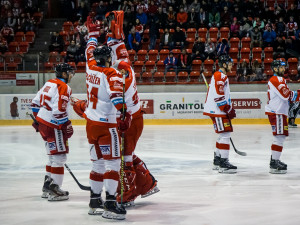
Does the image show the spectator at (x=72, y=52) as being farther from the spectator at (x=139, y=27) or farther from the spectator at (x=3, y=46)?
the spectator at (x=3, y=46)

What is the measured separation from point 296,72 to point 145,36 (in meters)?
5.50

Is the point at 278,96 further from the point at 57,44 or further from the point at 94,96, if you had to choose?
the point at 57,44

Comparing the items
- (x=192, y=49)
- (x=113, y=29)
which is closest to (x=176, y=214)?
(x=113, y=29)

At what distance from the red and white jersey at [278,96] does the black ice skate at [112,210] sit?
345 cm

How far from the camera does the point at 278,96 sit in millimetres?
7430

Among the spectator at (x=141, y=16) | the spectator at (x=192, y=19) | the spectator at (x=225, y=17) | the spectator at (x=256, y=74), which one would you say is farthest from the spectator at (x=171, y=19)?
the spectator at (x=256, y=74)

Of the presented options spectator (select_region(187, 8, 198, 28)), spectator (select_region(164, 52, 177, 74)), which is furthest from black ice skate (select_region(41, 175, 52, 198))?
spectator (select_region(187, 8, 198, 28))

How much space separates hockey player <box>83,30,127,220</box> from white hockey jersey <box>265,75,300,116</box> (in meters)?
3.25

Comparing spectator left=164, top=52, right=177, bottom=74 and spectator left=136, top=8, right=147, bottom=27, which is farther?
spectator left=136, top=8, right=147, bottom=27

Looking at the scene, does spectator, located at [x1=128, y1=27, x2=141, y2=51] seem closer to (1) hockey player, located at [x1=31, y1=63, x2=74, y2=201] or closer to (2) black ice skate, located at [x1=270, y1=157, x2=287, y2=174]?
(2) black ice skate, located at [x1=270, y1=157, x2=287, y2=174]

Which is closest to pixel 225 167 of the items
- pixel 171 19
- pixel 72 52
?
pixel 72 52

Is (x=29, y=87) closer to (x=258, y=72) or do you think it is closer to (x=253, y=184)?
(x=258, y=72)

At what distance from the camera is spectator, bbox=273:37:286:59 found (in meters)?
16.2

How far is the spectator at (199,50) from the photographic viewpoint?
16250 mm
